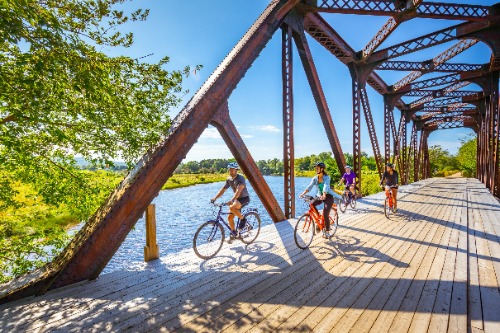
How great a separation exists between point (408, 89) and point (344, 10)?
12.1m

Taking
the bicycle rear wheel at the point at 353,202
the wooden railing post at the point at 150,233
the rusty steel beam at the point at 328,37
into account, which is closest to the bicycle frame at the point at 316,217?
the wooden railing post at the point at 150,233

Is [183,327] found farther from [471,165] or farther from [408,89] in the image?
[471,165]

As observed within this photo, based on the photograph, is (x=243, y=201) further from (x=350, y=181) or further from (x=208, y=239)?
(x=350, y=181)

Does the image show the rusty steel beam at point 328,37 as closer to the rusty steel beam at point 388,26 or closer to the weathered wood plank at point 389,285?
the rusty steel beam at point 388,26

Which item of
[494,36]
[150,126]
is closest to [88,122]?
[150,126]

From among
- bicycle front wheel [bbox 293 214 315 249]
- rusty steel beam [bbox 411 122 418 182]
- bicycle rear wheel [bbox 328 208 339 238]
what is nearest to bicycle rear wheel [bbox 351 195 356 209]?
bicycle rear wheel [bbox 328 208 339 238]

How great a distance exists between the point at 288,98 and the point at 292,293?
660 centimetres

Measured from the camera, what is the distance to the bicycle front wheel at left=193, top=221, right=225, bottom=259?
521 centimetres

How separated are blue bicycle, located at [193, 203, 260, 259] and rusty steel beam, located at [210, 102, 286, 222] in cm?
146

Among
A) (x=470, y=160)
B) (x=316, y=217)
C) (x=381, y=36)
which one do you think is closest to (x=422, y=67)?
(x=381, y=36)

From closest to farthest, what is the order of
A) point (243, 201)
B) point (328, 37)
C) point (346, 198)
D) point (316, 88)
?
point (243, 201)
point (316, 88)
point (346, 198)
point (328, 37)

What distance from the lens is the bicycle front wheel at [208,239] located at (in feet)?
17.1

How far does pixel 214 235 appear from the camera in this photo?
18.0 feet

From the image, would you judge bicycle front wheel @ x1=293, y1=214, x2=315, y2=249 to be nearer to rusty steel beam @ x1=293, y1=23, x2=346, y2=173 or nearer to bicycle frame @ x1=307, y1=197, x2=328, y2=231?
bicycle frame @ x1=307, y1=197, x2=328, y2=231
